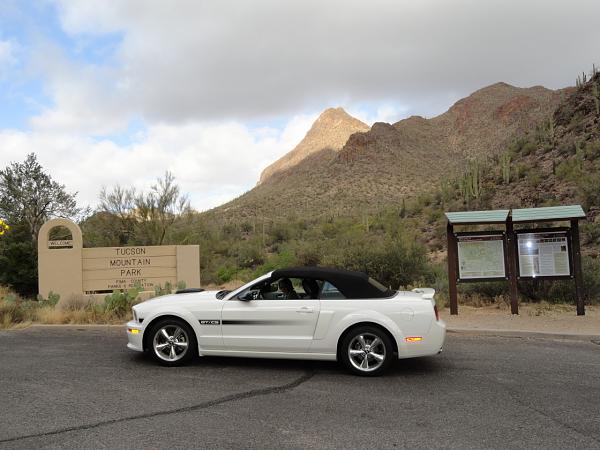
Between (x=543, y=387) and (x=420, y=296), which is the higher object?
(x=420, y=296)

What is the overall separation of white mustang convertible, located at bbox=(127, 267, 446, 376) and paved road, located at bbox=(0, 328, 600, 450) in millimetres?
319

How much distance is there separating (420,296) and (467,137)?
2696 inches

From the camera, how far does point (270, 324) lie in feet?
24.5

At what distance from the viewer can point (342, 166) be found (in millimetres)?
67062

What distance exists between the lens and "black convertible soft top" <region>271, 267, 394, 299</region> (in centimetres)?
754

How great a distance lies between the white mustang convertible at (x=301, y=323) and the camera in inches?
285

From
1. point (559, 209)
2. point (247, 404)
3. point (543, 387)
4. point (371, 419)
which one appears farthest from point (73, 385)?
point (559, 209)

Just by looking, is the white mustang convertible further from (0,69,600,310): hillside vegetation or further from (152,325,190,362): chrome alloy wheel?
(0,69,600,310): hillside vegetation

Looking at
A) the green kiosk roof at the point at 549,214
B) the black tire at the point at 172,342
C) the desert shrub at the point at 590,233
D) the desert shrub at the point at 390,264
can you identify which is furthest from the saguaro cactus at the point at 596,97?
the black tire at the point at 172,342

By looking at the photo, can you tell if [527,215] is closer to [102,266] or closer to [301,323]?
[301,323]

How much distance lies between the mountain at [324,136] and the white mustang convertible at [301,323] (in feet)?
240

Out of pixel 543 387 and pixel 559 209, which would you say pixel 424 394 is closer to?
pixel 543 387

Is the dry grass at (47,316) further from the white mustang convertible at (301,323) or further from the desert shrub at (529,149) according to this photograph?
the desert shrub at (529,149)

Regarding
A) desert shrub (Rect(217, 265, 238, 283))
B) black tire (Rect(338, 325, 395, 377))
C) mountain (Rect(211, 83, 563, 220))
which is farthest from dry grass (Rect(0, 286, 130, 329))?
mountain (Rect(211, 83, 563, 220))
